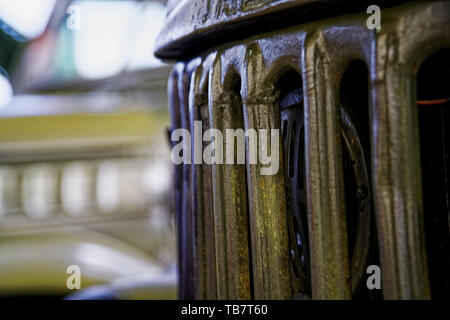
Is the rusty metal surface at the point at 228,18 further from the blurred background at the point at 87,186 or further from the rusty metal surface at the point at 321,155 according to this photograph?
the blurred background at the point at 87,186

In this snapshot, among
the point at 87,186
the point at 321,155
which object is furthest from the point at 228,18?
the point at 87,186

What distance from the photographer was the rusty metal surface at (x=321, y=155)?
0.60 m

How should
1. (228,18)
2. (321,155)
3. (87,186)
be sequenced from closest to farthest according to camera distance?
(321,155) < (228,18) < (87,186)

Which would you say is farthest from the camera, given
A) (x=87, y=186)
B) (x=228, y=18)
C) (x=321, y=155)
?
(x=87, y=186)

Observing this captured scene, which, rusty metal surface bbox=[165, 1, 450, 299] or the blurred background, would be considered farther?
the blurred background

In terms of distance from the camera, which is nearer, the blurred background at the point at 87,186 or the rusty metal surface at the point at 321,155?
the rusty metal surface at the point at 321,155

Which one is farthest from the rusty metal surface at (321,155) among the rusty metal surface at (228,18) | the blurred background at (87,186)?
the blurred background at (87,186)

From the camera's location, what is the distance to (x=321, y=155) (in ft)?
2.20

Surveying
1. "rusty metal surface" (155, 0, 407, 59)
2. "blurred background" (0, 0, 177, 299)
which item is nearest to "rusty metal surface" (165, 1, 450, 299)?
"rusty metal surface" (155, 0, 407, 59)

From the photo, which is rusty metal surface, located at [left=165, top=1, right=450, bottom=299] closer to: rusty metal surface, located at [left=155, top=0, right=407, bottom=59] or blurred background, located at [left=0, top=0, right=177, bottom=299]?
rusty metal surface, located at [left=155, top=0, right=407, bottom=59]

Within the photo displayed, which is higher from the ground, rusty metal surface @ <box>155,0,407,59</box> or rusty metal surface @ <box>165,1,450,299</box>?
rusty metal surface @ <box>155,0,407,59</box>

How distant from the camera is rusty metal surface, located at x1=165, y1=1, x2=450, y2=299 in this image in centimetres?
60

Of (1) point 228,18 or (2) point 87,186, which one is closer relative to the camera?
(1) point 228,18

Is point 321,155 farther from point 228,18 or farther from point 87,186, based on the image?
point 87,186
